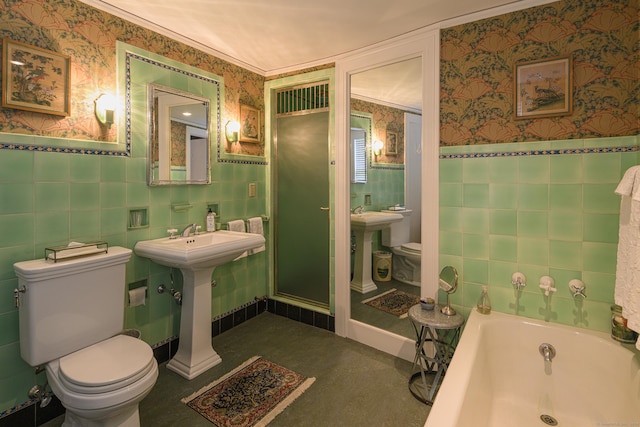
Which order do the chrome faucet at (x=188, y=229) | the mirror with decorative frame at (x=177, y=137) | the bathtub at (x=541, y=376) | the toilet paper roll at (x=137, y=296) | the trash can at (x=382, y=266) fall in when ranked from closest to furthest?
the bathtub at (x=541, y=376), the toilet paper roll at (x=137, y=296), the mirror with decorative frame at (x=177, y=137), the chrome faucet at (x=188, y=229), the trash can at (x=382, y=266)

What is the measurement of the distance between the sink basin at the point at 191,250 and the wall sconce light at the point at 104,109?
802 millimetres

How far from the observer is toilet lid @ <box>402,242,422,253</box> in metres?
2.50

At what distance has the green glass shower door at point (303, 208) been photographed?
9.94 ft

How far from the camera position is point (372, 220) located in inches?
108

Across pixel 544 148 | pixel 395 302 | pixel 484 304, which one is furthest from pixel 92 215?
pixel 544 148

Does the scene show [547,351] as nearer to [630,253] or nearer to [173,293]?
[630,253]

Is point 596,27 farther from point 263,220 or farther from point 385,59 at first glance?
point 263,220

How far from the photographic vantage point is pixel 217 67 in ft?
9.21

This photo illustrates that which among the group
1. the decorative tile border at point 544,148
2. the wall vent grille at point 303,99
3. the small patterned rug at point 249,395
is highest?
the wall vent grille at point 303,99

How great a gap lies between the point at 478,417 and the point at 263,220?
2357 millimetres

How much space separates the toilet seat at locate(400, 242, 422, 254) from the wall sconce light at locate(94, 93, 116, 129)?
7.22ft

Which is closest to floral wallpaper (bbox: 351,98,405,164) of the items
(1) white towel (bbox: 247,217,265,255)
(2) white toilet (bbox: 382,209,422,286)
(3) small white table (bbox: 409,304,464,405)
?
(2) white toilet (bbox: 382,209,422,286)

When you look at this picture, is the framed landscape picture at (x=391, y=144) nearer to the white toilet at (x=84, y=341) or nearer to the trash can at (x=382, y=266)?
the trash can at (x=382, y=266)

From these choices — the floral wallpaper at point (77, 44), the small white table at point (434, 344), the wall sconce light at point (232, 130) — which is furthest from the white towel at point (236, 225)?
the small white table at point (434, 344)
